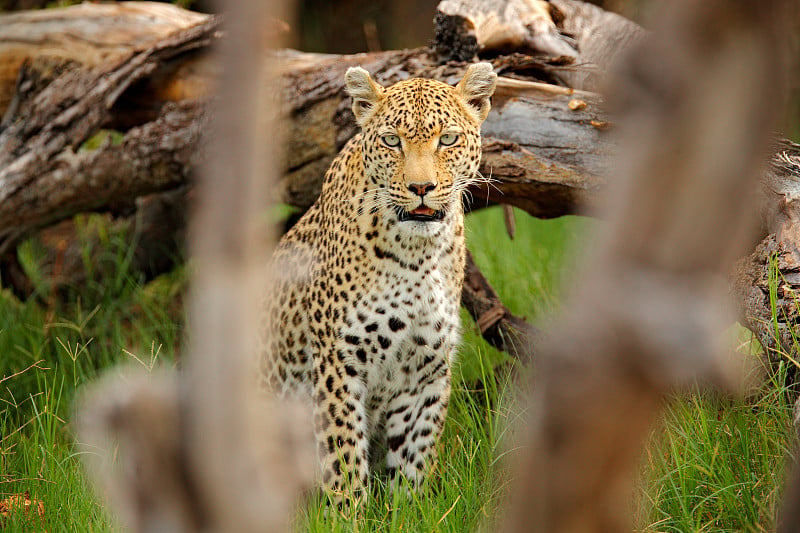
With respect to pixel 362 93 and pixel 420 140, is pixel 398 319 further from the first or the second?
pixel 362 93

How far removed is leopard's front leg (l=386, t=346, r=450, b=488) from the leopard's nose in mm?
861

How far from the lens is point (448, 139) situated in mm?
4395

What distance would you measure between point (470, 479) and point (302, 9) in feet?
29.4

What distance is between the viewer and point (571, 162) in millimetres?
4641

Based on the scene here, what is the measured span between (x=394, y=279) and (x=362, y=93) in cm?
98

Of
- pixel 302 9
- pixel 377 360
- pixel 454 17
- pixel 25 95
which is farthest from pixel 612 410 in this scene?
pixel 302 9

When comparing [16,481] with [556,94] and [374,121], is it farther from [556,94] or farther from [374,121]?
[556,94]

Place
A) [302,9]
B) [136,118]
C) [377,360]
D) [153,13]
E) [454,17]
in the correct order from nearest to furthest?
[377,360] → [454,17] → [136,118] → [153,13] → [302,9]

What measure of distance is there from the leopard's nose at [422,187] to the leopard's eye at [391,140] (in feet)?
1.02

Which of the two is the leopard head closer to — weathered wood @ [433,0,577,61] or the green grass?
weathered wood @ [433,0,577,61]

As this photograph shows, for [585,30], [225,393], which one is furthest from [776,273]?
[225,393]

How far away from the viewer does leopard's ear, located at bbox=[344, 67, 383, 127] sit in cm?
452

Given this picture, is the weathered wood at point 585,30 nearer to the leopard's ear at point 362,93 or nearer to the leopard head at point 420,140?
the leopard head at point 420,140

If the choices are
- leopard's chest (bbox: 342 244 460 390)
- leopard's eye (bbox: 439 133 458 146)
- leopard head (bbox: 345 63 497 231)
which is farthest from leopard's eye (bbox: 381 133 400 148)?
leopard's chest (bbox: 342 244 460 390)
